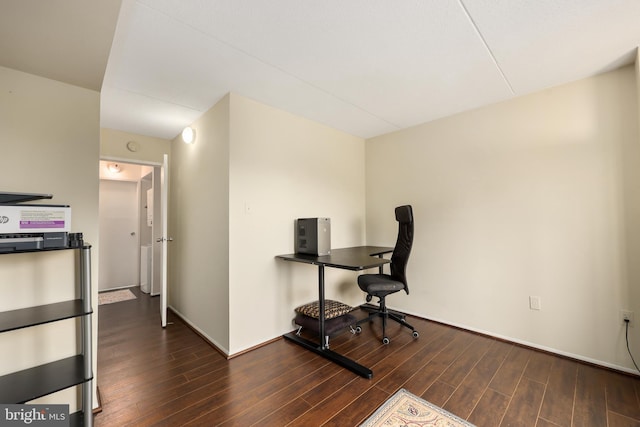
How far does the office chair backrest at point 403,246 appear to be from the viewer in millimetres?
2793

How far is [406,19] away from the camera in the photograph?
1640mm

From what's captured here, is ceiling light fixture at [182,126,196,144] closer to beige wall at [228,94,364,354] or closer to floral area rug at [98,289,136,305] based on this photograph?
beige wall at [228,94,364,354]

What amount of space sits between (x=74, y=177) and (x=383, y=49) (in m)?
2.30

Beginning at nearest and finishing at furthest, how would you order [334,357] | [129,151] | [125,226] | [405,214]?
[334,357], [405,214], [129,151], [125,226]

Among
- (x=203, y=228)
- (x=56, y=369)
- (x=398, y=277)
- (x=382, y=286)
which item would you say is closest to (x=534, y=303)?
(x=398, y=277)

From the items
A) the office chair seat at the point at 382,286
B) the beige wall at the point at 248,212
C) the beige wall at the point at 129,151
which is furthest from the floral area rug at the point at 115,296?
the office chair seat at the point at 382,286

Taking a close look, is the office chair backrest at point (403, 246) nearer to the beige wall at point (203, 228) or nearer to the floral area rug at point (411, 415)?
the floral area rug at point (411, 415)

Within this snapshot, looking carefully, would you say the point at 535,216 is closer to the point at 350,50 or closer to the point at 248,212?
the point at 350,50

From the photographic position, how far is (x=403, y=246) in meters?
2.85

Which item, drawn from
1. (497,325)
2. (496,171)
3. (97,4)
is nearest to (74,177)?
(97,4)

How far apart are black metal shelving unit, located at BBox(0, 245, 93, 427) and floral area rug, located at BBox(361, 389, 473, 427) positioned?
1.62 meters

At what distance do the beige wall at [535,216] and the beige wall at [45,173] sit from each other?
128 inches

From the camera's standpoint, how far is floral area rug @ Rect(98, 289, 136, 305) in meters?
4.14

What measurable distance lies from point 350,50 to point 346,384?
8.17 feet
